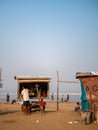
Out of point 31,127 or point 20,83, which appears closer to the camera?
point 31,127

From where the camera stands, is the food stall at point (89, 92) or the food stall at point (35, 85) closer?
the food stall at point (89, 92)

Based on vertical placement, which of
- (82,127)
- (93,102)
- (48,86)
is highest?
(48,86)

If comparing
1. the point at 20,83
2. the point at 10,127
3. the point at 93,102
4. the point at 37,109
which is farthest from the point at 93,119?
the point at 20,83

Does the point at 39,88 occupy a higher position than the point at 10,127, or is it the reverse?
the point at 39,88

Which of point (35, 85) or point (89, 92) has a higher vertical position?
point (35, 85)

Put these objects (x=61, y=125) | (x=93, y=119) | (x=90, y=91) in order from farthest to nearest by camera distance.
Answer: (x=90, y=91) → (x=93, y=119) → (x=61, y=125)

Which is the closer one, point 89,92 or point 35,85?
point 89,92

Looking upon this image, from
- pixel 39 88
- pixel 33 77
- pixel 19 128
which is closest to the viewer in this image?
pixel 19 128

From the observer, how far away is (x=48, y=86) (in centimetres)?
1881

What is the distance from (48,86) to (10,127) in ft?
24.2

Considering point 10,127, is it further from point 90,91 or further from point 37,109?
point 37,109

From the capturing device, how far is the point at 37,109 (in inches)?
744

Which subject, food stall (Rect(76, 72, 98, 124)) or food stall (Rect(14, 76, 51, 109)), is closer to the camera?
food stall (Rect(76, 72, 98, 124))

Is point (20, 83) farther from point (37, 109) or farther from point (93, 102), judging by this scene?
point (93, 102)
